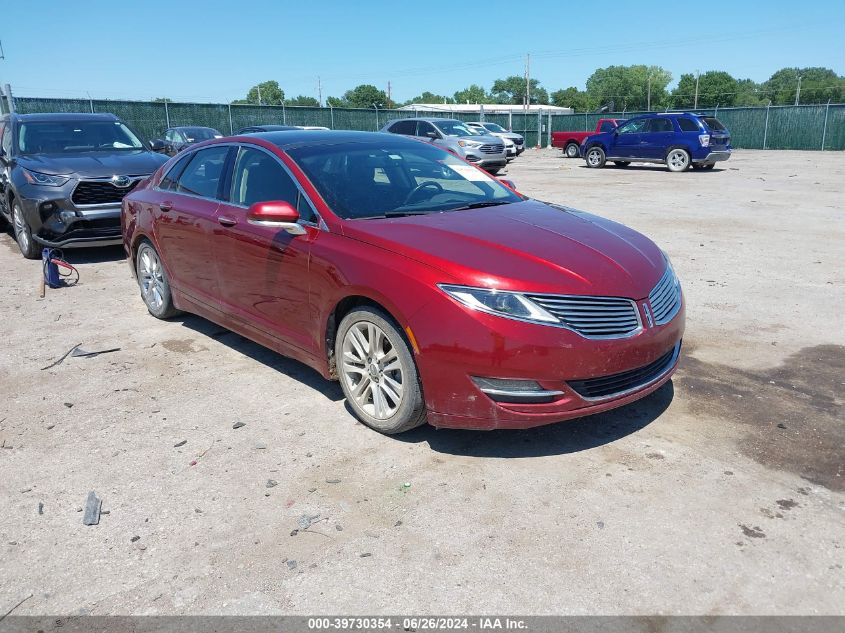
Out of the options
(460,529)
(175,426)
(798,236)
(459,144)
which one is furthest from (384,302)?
(459,144)

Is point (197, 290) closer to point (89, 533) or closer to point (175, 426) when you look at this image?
point (175, 426)

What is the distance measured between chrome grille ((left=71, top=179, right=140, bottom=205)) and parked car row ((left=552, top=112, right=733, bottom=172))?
18075 millimetres

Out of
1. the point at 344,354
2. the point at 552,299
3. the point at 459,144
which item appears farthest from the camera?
the point at 459,144

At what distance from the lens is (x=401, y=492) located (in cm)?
343

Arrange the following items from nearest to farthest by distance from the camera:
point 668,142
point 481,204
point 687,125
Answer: point 481,204, point 687,125, point 668,142

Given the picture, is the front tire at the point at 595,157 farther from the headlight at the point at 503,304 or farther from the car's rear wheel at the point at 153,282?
the headlight at the point at 503,304

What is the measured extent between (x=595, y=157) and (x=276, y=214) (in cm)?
2306

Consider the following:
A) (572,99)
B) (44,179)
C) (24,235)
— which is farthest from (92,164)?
(572,99)

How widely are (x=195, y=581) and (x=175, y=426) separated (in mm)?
1571

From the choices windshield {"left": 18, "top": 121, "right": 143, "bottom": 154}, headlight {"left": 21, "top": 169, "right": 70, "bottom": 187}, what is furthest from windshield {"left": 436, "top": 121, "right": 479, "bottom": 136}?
headlight {"left": 21, "top": 169, "right": 70, "bottom": 187}

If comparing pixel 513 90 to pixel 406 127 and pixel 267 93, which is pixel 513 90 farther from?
pixel 406 127

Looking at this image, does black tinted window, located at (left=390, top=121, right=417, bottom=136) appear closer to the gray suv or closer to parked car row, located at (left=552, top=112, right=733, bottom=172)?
the gray suv

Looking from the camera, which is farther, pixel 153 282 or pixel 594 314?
pixel 153 282

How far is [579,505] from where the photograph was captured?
326 cm
